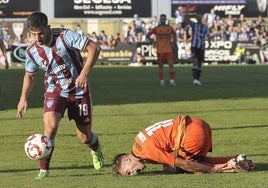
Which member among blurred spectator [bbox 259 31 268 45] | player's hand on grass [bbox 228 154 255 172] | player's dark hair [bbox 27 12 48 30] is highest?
player's dark hair [bbox 27 12 48 30]

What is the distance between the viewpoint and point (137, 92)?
24.9 metres

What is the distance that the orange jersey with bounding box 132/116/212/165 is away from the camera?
9719mm

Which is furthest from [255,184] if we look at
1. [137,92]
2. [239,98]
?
[137,92]

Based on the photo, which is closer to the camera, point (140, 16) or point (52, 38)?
point (52, 38)

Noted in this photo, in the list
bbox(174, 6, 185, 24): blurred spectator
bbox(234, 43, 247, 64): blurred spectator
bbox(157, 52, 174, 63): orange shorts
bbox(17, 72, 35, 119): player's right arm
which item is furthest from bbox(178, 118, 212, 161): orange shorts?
bbox(174, 6, 185, 24): blurred spectator

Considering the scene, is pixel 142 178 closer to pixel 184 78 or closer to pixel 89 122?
pixel 89 122

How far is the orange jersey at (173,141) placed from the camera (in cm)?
972

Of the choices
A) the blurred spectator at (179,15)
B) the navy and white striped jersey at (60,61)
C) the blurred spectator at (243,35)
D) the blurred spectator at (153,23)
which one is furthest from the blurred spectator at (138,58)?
the navy and white striped jersey at (60,61)

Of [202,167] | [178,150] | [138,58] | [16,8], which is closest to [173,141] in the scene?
[178,150]

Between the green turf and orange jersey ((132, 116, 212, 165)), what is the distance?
257 mm

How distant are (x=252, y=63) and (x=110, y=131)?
1279 inches

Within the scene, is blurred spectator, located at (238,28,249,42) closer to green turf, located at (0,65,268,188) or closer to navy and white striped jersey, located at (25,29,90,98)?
green turf, located at (0,65,268,188)

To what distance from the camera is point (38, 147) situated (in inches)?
388

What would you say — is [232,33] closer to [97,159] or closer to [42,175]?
[97,159]
